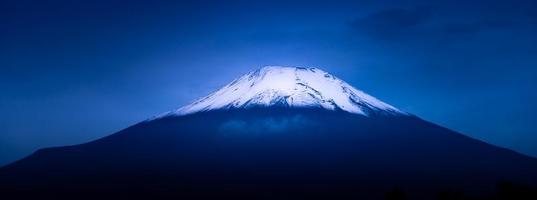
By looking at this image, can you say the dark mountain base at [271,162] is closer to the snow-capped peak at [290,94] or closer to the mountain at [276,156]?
the mountain at [276,156]

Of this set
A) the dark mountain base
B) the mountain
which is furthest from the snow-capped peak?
the dark mountain base

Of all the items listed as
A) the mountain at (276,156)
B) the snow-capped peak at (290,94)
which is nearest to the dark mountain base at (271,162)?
the mountain at (276,156)

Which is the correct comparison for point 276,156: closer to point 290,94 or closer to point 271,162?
point 271,162

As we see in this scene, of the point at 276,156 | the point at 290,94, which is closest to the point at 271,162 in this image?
the point at 276,156

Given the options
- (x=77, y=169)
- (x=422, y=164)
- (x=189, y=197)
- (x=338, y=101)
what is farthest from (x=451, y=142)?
(x=77, y=169)

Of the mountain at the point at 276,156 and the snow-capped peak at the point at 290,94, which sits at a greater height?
the snow-capped peak at the point at 290,94

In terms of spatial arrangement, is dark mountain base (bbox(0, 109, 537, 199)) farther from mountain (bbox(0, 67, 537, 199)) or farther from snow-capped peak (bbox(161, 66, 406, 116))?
snow-capped peak (bbox(161, 66, 406, 116))
